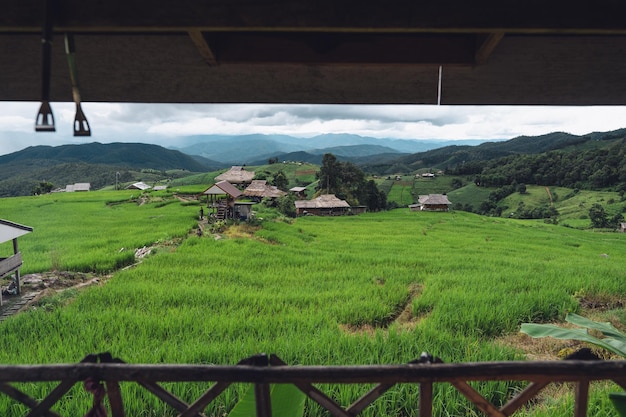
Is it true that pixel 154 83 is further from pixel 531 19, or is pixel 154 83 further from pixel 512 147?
pixel 512 147

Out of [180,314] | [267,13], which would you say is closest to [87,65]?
[267,13]

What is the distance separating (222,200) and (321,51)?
14.0 metres

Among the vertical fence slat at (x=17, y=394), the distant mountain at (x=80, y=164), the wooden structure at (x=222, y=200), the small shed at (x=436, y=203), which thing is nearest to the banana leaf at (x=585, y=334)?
the vertical fence slat at (x=17, y=394)

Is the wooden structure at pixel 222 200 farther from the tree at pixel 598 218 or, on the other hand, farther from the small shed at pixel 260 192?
the tree at pixel 598 218

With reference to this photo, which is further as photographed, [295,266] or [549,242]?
[549,242]

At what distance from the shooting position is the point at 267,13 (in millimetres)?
1040

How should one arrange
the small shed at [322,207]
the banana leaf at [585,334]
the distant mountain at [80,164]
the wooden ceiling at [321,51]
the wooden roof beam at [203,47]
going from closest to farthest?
1. the wooden ceiling at [321,51]
2. the wooden roof beam at [203,47]
3. the banana leaf at [585,334]
4. the distant mountain at [80,164]
5. the small shed at [322,207]

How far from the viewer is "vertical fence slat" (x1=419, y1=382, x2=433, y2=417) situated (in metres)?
1.14

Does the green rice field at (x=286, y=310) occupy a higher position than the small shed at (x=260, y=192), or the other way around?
the small shed at (x=260, y=192)

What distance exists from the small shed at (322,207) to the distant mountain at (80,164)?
18.9 meters

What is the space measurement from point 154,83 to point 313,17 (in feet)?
3.04

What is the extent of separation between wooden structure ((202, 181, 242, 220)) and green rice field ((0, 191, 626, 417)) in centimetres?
419

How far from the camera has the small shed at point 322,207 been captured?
1093 inches

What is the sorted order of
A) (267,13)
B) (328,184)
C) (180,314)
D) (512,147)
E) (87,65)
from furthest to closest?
(512,147) → (328,184) → (180,314) → (87,65) → (267,13)
